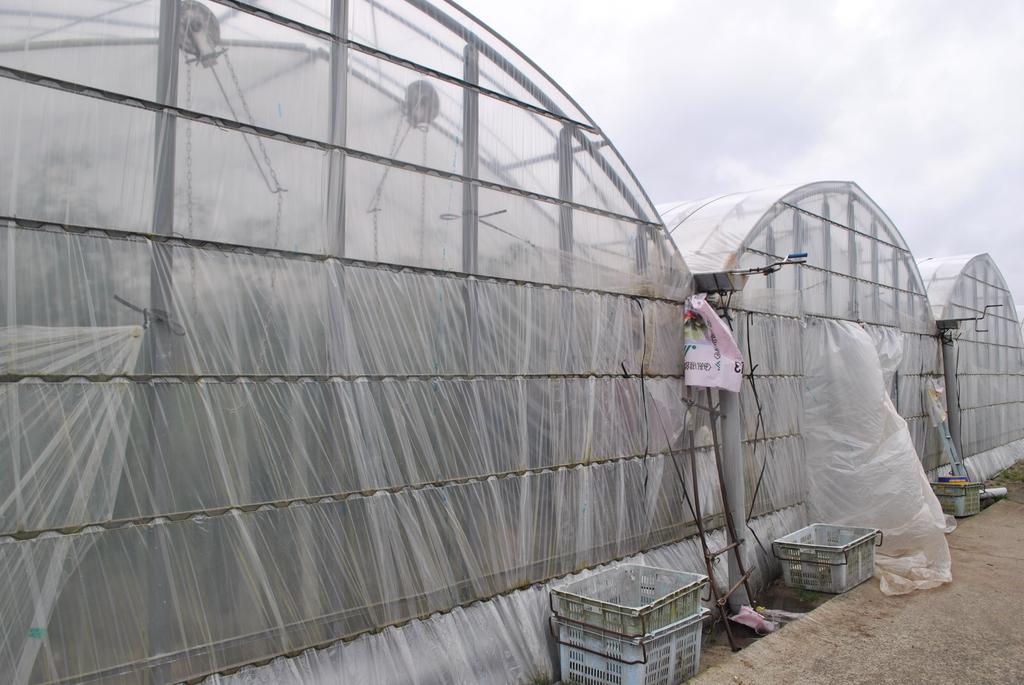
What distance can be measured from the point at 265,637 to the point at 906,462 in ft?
21.3

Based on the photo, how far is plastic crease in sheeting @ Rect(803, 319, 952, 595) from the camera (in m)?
6.96

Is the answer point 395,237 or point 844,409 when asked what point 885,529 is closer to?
point 844,409

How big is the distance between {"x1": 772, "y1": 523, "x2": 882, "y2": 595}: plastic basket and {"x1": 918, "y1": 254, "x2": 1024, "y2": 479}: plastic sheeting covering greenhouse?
20.1 ft

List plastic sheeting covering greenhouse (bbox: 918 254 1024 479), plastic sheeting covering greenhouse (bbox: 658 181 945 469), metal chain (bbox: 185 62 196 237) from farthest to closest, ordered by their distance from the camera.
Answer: plastic sheeting covering greenhouse (bbox: 918 254 1024 479)
plastic sheeting covering greenhouse (bbox: 658 181 945 469)
metal chain (bbox: 185 62 196 237)

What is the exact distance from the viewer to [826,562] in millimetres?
6305

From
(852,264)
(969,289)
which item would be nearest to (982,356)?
(969,289)

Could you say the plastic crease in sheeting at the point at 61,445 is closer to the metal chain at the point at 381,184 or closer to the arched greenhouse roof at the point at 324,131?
the arched greenhouse roof at the point at 324,131

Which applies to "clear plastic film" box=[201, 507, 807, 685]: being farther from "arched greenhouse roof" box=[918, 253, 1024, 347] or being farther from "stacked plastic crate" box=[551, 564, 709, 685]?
"arched greenhouse roof" box=[918, 253, 1024, 347]

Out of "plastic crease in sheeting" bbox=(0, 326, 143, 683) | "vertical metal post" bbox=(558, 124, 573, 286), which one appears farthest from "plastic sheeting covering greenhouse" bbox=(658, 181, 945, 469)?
"plastic crease in sheeting" bbox=(0, 326, 143, 683)

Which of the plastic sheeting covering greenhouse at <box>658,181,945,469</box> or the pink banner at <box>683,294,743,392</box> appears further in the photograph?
the plastic sheeting covering greenhouse at <box>658,181,945,469</box>

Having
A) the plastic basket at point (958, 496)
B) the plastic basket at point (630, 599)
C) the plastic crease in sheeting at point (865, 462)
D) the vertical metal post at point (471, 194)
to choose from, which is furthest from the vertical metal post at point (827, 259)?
the vertical metal post at point (471, 194)

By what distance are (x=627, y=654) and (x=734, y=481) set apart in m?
2.45

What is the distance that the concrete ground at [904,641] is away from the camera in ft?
15.0

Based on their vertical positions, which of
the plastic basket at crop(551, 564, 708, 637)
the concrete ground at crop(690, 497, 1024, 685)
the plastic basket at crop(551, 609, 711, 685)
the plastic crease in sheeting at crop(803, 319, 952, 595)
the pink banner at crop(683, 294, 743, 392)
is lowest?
the concrete ground at crop(690, 497, 1024, 685)
